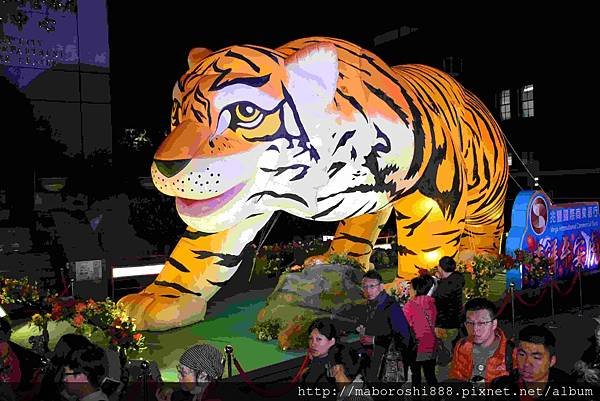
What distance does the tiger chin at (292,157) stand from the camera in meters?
5.29

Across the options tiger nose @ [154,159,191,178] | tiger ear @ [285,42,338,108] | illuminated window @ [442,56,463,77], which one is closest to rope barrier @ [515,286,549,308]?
tiger ear @ [285,42,338,108]

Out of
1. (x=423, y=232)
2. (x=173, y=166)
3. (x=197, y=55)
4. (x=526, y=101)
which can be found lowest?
(x=423, y=232)

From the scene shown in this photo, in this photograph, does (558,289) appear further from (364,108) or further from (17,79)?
(17,79)

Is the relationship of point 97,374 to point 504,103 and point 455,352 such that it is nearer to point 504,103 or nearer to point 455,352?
point 455,352

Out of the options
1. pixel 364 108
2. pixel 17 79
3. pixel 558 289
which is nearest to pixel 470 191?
pixel 558 289

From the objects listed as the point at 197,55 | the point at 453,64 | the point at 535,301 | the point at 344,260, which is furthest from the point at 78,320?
the point at 453,64

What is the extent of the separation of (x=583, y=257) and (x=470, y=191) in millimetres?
3322

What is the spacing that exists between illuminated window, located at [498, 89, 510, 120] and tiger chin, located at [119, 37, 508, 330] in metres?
14.7

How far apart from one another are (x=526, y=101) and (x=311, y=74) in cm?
1647

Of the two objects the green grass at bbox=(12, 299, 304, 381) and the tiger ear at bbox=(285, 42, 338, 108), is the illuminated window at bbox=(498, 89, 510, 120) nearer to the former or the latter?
the green grass at bbox=(12, 299, 304, 381)

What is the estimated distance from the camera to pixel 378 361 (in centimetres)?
386

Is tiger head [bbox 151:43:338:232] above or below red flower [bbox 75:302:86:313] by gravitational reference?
above

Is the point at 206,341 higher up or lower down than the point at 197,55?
lower down

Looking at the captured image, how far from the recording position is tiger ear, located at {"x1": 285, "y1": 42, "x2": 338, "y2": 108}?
18.1ft
